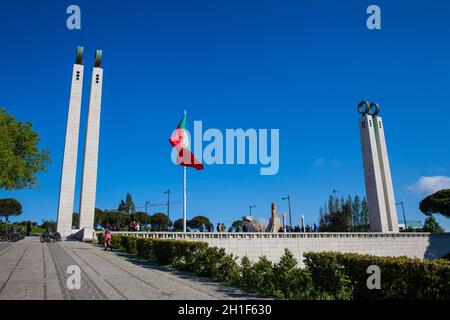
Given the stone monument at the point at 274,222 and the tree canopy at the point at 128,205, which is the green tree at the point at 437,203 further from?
the tree canopy at the point at 128,205

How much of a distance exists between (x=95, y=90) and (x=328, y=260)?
43.4m

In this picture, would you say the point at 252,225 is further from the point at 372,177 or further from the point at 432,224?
the point at 432,224

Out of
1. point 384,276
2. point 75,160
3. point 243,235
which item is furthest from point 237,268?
point 75,160

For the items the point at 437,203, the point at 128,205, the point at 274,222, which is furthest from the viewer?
the point at 128,205

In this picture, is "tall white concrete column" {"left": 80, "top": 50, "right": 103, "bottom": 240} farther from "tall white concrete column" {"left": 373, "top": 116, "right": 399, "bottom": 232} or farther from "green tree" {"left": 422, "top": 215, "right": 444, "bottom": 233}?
"green tree" {"left": 422, "top": 215, "right": 444, "bottom": 233}

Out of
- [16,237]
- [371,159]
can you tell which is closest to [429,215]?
[371,159]

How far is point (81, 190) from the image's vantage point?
43469 millimetres

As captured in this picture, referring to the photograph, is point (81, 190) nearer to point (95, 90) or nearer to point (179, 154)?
point (95, 90)

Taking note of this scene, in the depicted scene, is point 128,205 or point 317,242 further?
point 128,205

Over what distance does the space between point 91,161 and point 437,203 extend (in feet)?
250

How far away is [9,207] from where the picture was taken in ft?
307

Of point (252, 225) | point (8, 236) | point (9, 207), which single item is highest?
point (9, 207)

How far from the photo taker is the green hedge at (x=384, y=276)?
25.4 feet

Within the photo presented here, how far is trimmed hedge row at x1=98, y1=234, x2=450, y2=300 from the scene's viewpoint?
7.95 m
